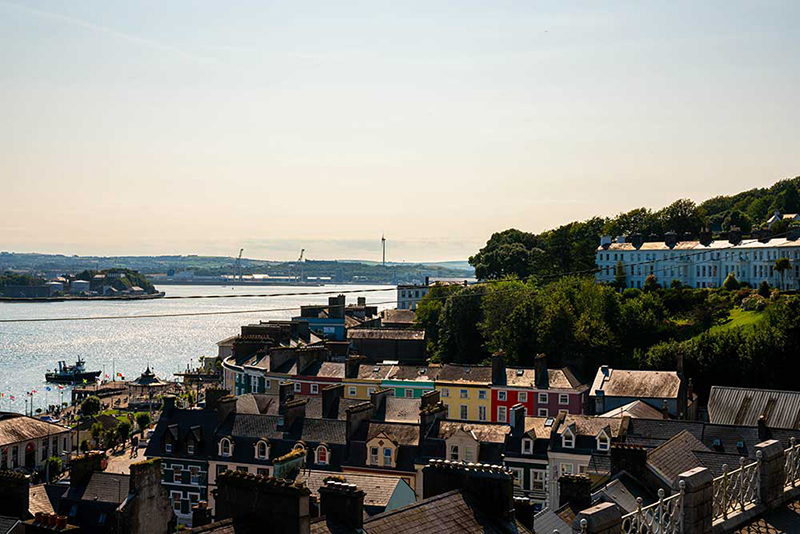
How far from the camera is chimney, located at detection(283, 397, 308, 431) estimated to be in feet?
125

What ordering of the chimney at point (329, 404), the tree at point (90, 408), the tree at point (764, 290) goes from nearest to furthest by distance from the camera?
the chimney at point (329, 404) → the tree at point (764, 290) → the tree at point (90, 408)

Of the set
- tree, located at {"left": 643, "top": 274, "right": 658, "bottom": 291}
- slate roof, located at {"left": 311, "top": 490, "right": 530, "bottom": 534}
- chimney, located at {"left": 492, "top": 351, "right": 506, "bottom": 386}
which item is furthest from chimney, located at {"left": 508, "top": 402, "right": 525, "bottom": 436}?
tree, located at {"left": 643, "top": 274, "right": 658, "bottom": 291}

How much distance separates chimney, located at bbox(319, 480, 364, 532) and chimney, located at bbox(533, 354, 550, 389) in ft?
128

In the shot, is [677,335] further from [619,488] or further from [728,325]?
[619,488]

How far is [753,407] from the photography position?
130 ft

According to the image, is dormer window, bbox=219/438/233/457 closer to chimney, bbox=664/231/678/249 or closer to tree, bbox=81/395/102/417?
tree, bbox=81/395/102/417

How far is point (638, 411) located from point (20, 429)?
39348 millimetres

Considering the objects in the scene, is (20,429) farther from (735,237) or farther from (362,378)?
(735,237)

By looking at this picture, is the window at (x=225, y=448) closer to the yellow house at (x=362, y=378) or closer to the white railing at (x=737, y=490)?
the yellow house at (x=362, y=378)

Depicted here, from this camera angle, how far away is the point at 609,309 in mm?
70938

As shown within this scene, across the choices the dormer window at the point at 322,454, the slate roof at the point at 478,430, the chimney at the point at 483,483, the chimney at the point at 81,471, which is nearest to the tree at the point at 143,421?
the dormer window at the point at 322,454

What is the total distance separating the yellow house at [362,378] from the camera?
5478 cm

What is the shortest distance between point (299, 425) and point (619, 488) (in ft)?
63.6

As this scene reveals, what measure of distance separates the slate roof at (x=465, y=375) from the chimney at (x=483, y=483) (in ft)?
124
